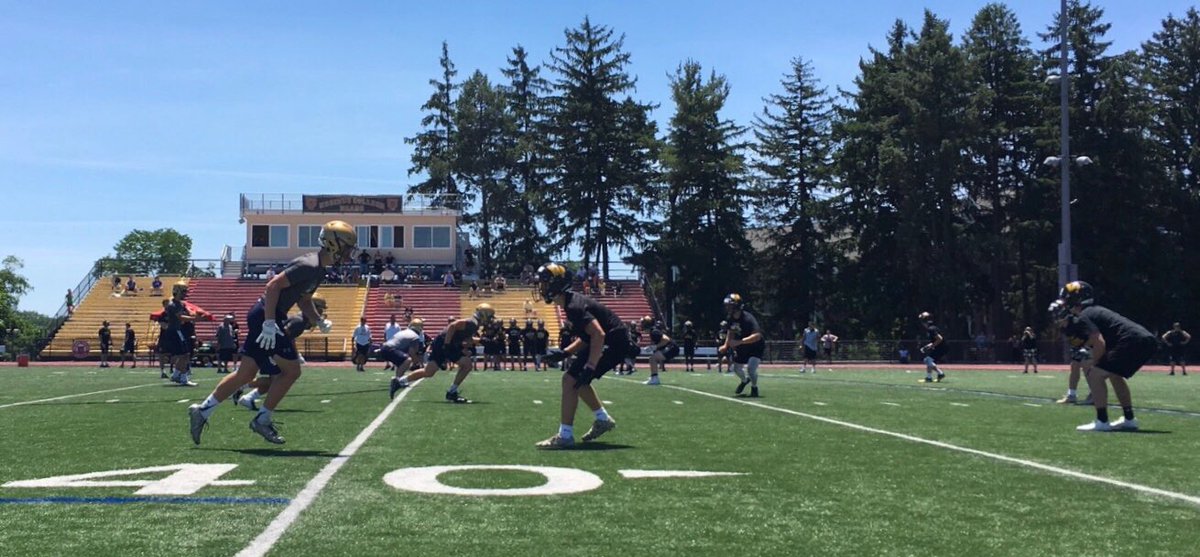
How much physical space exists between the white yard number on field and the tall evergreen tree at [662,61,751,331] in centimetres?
5772

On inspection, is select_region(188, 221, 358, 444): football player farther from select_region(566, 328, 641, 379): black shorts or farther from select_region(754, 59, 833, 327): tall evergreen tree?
select_region(754, 59, 833, 327): tall evergreen tree

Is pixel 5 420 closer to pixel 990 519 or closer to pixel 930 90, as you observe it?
pixel 990 519

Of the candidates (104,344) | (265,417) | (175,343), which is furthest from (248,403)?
(104,344)

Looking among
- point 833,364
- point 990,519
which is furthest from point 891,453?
point 833,364

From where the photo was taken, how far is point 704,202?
66.2 meters

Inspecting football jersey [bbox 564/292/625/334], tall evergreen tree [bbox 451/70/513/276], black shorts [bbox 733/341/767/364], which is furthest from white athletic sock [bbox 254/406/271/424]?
tall evergreen tree [bbox 451/70/513/276]

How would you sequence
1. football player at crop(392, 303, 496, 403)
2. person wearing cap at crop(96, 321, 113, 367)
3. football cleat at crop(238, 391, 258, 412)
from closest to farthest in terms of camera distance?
1. football cleat at crop(238, 391, 258, 412)
2. football player at crop(392, 303, 496, 403)
3. person wearing cap at crop(96, 321, 113, 367)

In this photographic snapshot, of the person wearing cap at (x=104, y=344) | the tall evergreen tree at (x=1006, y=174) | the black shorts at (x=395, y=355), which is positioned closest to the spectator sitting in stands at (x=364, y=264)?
the person wearing cap at (x=104, y=344)

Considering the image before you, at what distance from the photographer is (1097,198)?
5853 centimetres

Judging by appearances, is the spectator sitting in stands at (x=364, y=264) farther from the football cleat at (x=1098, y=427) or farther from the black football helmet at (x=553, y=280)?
the black football helmet at (x=553, y=280)

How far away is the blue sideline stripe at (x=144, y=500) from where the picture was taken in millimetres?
6742

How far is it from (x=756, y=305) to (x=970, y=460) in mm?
62628

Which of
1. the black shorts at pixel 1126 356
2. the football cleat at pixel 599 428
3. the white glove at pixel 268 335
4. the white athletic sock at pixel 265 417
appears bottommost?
the football cleat at pixel 599 428

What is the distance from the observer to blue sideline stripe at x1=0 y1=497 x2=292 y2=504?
6.74 meters
